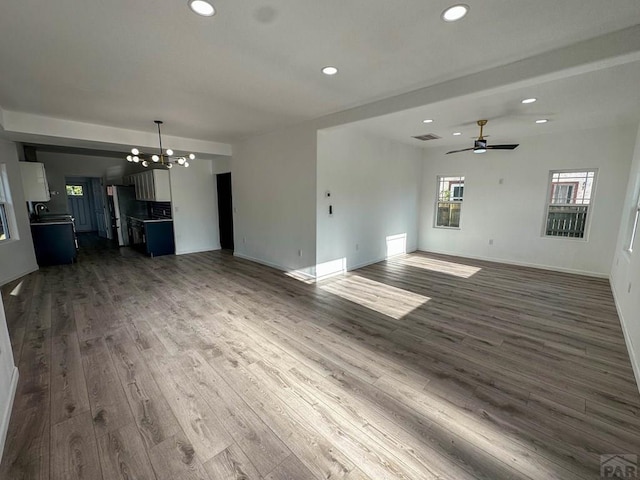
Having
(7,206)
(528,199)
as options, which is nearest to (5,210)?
(7,206)

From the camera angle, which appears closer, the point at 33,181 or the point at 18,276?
the point at 18,276

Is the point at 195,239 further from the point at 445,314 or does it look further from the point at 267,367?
the point at 445,314

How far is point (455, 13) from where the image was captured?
188 cm

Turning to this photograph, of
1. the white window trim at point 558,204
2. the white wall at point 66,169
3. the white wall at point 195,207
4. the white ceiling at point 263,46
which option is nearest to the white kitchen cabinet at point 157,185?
the white wall at point 195,207

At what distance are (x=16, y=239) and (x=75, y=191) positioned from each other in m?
7.18

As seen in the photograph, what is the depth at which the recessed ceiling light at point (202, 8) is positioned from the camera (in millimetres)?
1771

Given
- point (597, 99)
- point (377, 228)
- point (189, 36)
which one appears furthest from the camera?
point (377, 228)

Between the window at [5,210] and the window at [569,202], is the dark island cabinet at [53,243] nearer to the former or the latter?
the window at [5,210]

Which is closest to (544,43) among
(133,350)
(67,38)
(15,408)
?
(67,38)

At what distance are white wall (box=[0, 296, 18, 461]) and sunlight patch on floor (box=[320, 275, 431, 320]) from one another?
131 inches

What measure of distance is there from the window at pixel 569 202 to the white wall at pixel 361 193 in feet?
9.26

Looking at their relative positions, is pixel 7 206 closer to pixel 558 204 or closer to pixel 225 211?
pixel 225 211

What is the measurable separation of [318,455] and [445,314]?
2540mm

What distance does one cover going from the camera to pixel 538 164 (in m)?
5.57
